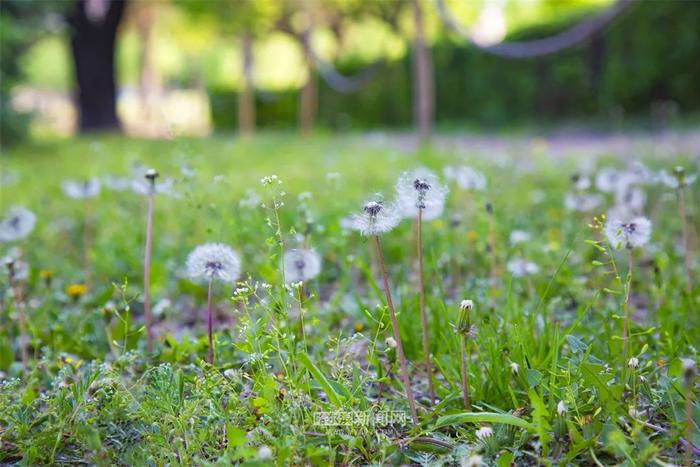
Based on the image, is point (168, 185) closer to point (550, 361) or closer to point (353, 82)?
point (550, 361)

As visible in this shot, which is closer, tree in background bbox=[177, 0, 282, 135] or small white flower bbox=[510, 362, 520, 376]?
small white flower bbox=[510, 362, 520, 376]

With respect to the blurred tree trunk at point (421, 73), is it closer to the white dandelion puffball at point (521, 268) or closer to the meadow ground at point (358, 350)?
the meadow ground at point (358, 350)

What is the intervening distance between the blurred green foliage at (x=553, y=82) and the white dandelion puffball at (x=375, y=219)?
8209 millimetres

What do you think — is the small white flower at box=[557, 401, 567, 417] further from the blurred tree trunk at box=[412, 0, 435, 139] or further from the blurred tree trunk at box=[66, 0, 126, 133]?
the blurred tree trunk at box=[66, 0, 126, 133]

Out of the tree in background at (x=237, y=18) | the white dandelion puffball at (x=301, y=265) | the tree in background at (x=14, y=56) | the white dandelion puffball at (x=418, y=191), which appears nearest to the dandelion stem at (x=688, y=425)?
the white dandelion puffball at (x=418, y=191)

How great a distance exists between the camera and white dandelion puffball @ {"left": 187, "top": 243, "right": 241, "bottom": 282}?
5.24 feet

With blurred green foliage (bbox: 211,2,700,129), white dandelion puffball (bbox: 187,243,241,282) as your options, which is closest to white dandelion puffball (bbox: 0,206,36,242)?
white dandelion puffball (bbox: 187,243,241,282)

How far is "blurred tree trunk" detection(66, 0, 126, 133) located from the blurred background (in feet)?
0.07

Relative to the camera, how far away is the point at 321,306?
2.34 m

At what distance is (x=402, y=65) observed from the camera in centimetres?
1369

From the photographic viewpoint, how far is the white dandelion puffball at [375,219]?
136cm

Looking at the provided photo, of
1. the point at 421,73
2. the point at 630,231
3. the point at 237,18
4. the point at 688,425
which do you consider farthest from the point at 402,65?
the point at 688,425

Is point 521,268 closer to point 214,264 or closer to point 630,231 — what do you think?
point 630,231

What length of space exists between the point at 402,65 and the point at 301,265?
12.4 metres
